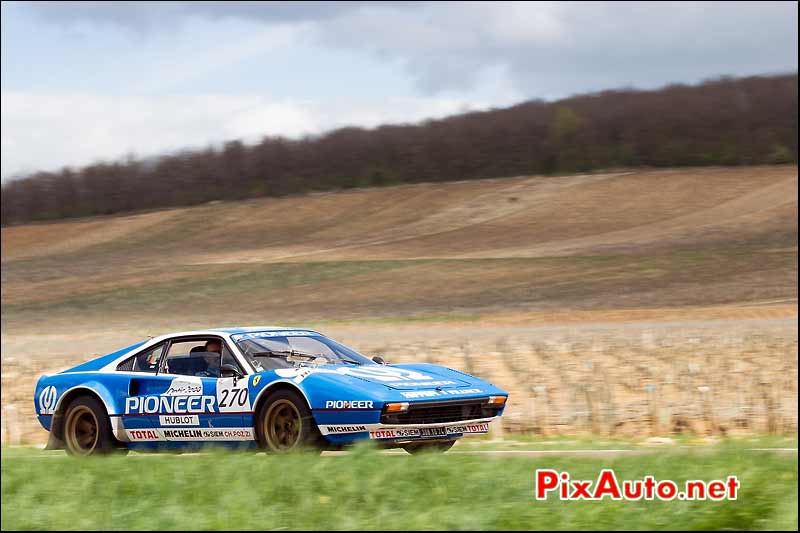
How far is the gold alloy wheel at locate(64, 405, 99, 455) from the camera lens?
1030 centimetres

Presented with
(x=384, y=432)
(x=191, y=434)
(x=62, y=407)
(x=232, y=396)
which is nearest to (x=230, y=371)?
(x=232, y=396)

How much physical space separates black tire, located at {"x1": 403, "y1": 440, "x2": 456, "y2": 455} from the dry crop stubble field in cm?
314

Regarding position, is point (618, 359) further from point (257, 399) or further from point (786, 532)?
point (786, 532)

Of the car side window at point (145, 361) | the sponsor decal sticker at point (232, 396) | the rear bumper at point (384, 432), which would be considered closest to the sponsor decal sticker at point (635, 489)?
the rear bumper at point (384, 432)

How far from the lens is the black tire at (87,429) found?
400 inches

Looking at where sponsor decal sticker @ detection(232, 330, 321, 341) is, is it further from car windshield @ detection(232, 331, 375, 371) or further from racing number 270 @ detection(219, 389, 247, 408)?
racing number 270 @ detection(219, 389, 247, 408)

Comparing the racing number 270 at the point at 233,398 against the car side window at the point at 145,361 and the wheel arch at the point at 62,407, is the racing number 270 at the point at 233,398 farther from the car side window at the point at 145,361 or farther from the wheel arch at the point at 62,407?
the wheel arch at the point at 62,407

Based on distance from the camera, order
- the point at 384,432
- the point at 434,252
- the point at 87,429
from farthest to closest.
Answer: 1. the point at 434,252
2. the point at 87,429
3. the point at 384,432

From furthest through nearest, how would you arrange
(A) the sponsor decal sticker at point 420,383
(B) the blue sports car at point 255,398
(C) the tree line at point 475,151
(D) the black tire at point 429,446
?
(C) the tree line at point 475,151
(D) the black tire at point 429,446
(A) the sponsor decal sticker at point 420,383
(B) the blue sports car at point 255,398

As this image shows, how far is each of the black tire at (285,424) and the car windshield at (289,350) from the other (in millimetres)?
412

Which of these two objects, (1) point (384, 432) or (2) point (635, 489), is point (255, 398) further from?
(2) point (635, 489)

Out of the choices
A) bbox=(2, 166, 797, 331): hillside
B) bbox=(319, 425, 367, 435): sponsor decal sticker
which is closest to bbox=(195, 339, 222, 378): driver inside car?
bbox=(319, 425, 367, 435): sponsor decal sticker

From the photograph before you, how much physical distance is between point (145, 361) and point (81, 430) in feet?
2.66

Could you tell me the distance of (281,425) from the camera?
30.1 feet
